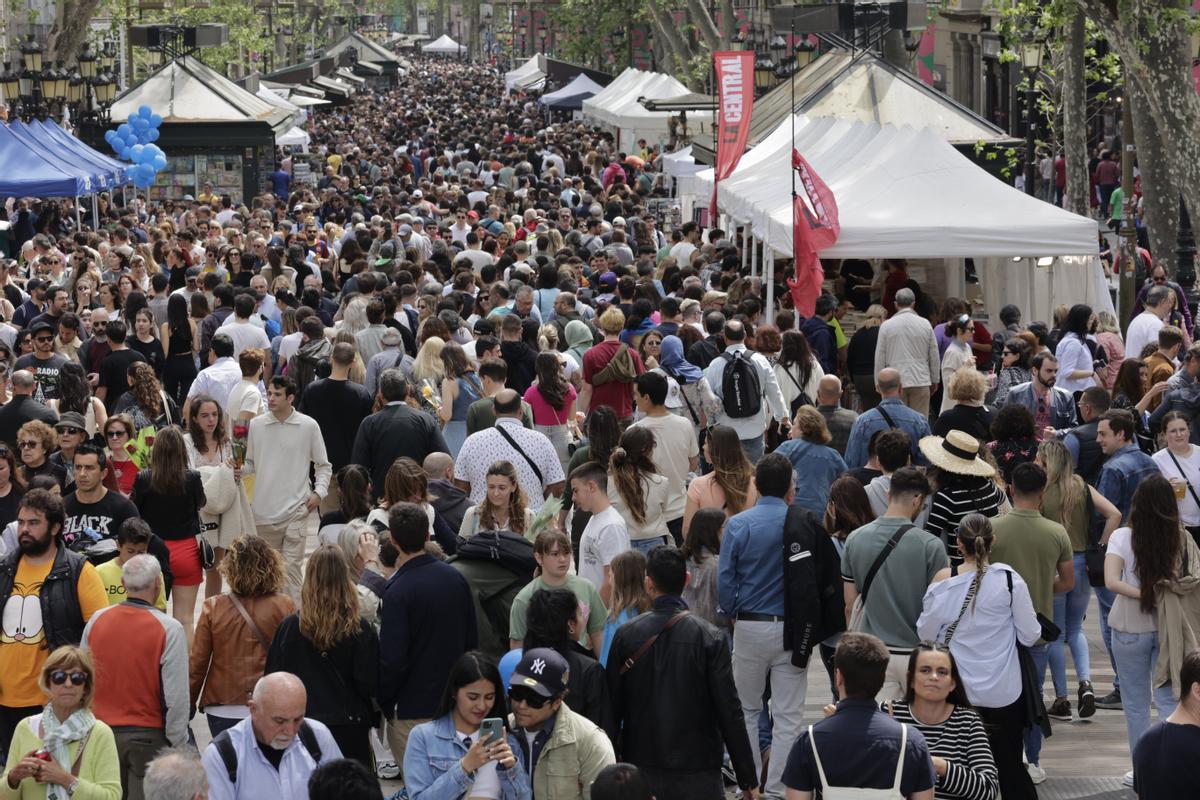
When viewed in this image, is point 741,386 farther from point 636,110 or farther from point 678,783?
point 636,110

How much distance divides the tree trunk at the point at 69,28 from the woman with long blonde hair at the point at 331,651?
107 feet

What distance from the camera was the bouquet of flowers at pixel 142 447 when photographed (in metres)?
10.0

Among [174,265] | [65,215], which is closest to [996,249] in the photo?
[174,265]

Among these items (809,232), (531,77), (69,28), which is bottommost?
(809,232)

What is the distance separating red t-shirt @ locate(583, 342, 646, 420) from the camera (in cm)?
1194

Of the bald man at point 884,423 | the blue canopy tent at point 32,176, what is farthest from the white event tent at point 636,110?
the bald man at point 884,423

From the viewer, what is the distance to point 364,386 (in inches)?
473

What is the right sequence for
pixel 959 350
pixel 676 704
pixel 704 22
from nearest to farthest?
pixel 676 704 < pixel 959 350 < pixel 704 22

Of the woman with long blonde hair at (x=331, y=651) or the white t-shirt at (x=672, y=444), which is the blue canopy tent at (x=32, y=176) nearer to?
the white t-shirt at (x=672, y=444)

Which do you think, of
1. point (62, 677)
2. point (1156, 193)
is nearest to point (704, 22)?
point (1156, 193)

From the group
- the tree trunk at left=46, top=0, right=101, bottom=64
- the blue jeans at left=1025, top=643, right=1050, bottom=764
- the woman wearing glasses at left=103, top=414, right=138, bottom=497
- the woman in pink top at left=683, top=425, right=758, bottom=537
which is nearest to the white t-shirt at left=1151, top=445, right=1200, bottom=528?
the blue jeans at left=1025, top=643, right=1050, bottom=764

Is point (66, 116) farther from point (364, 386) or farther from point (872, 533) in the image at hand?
point (872, 533)

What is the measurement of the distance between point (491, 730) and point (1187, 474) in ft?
17.0

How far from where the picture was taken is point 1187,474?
9.14 m
